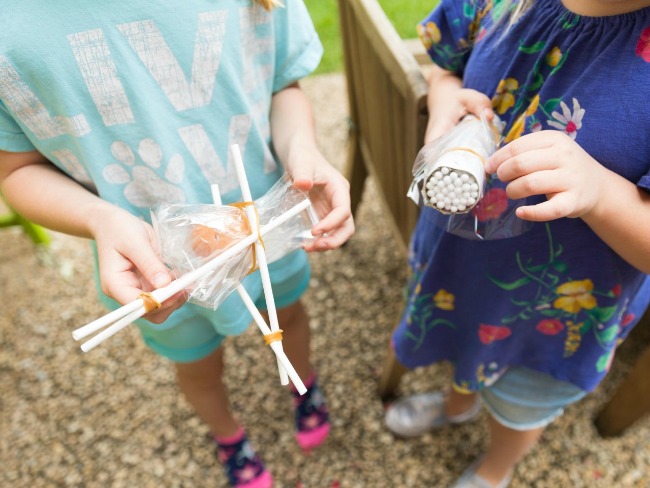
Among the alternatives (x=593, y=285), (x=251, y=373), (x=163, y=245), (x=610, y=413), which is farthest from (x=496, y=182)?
(x=251, y=373)

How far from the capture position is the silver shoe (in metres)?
1.52

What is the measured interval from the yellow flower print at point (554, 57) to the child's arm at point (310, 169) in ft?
1.16

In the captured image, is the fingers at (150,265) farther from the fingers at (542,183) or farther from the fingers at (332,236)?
the fingers at (542,183)

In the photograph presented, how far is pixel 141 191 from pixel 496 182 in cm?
60

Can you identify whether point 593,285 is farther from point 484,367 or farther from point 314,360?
point 314,360

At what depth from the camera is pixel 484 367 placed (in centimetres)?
107

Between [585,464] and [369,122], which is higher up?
[369,122]

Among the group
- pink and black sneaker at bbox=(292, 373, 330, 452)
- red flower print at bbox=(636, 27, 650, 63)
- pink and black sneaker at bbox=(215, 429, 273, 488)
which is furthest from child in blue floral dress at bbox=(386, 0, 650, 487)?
pink and black sneaker at bbox=(215, 429, 273, 488)

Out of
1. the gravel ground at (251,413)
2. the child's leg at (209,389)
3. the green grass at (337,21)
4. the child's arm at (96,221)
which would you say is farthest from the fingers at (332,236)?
the green grass at (337,21)

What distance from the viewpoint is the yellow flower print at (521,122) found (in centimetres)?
76

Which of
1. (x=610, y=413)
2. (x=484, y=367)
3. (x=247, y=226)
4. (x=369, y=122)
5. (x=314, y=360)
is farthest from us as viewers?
(x=314, y=360)

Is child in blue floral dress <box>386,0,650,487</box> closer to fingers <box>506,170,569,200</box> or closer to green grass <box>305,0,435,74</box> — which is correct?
fingers <box>506,170,569,200</box>

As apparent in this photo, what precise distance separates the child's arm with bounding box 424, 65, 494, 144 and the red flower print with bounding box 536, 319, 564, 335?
0.41m

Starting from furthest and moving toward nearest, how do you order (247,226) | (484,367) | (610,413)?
1. (610,413)
2. (484,367)
3. (247,226)
